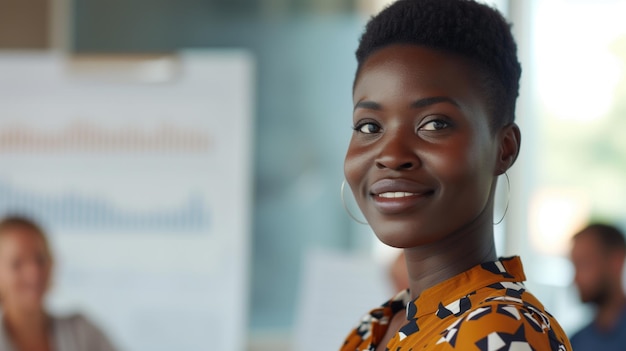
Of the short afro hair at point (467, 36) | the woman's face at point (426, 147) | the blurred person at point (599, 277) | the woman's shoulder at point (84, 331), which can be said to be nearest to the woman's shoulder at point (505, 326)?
the woman's face at point (426, 147)

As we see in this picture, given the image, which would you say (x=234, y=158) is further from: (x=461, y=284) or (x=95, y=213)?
(x=461, y=284)

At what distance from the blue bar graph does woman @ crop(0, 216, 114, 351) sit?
0.19ft

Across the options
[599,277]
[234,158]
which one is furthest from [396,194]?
[599,277]

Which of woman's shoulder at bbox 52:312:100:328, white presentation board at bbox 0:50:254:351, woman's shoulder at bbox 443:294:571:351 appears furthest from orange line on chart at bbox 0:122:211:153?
woman's shoulder at bbox 443:294:571:351

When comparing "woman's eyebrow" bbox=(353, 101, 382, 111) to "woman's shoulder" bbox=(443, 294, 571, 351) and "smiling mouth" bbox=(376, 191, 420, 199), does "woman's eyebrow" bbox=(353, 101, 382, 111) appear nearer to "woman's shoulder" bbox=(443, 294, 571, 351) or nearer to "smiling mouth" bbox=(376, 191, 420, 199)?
"smiling mouth" bbox=(376, 191, 420, 199)

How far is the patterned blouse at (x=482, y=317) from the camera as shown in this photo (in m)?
0.67

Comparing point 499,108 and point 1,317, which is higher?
point 499,108

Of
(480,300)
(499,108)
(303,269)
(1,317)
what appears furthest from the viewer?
(303,269)

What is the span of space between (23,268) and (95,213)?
313 mm

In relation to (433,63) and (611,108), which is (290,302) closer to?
(611,108)

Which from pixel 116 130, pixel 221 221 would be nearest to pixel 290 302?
pixel 221 221

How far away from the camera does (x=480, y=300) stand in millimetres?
757

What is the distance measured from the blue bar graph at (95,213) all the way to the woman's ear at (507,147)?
6.85 feet

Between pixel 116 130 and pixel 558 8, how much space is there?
210cm
